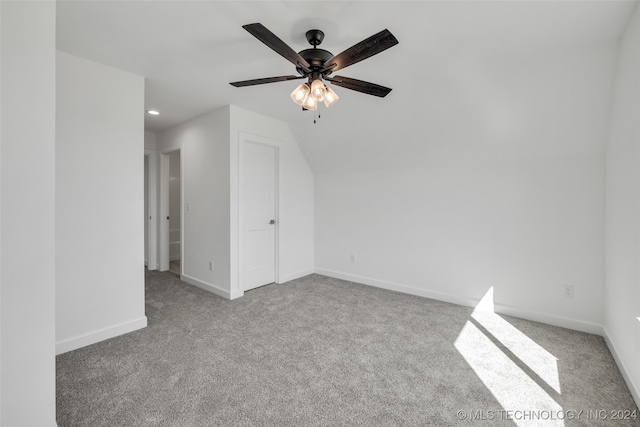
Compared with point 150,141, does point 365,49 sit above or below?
below

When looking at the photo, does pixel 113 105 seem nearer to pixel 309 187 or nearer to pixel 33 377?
pixel 33 377

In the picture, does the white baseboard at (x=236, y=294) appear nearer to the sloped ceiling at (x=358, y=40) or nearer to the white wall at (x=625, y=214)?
the sloped ceiling at (x=358, y=40)

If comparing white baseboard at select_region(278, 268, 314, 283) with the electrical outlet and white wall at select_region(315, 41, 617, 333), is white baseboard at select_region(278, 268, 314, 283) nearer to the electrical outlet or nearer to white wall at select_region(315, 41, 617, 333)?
white wall at select_region(315, 41, 617, 333)

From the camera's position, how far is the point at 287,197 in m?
4.23

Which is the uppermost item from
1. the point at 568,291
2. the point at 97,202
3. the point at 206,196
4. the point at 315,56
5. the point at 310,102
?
the point at 315,56

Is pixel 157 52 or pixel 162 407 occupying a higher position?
pixel 157 52

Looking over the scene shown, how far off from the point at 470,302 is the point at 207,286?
3.32m

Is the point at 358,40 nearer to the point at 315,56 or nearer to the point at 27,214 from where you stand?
the point at 315,56

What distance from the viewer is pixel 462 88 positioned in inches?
102

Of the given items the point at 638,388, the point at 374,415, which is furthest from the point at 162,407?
the point at 638,388

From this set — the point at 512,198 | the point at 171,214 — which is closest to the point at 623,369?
the point at 512,198

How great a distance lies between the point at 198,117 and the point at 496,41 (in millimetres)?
3504

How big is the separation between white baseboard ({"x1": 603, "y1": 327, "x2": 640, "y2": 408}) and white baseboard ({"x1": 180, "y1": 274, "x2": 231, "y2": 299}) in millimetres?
3501

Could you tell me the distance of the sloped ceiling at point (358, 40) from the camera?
1712 millimetres
